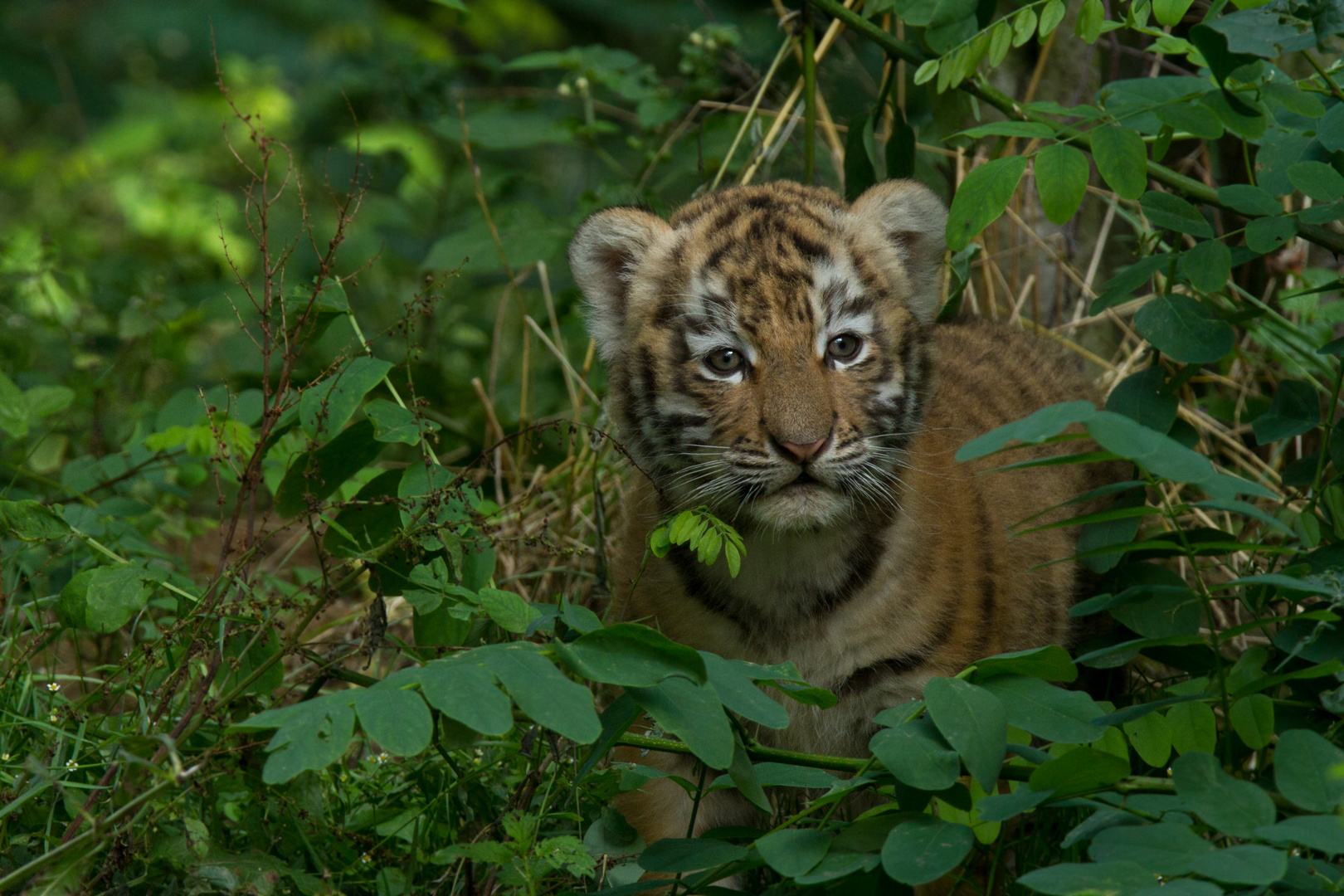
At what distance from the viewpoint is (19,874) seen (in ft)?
6.51

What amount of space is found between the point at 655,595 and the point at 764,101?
2.83 meters

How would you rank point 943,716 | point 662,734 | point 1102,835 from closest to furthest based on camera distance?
point 1102,835, point 943,716, point 662,734

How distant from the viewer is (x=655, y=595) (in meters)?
3.31

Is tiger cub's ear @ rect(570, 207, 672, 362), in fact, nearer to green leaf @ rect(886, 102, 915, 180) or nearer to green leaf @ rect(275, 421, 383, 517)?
green leaf @ rect(275, 421, 383, 517)

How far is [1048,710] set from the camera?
223cm

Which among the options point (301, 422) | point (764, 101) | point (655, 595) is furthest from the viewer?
point (764, 101)

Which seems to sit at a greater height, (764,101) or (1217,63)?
(1217,63)

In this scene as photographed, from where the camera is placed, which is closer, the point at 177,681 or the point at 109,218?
the point at 177,681

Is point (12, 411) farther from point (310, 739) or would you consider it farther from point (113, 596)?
point (310, 739)

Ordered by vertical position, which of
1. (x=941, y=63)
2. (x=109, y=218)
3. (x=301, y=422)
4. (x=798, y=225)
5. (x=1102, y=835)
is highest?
(x=941, y=63)

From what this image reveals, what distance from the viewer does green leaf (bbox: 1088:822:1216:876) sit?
179 centimetres

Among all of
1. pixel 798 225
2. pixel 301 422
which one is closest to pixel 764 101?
pixel 798 225

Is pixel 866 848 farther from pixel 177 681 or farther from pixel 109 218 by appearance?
pixel 109 218

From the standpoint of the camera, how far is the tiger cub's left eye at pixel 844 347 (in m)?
3.09
